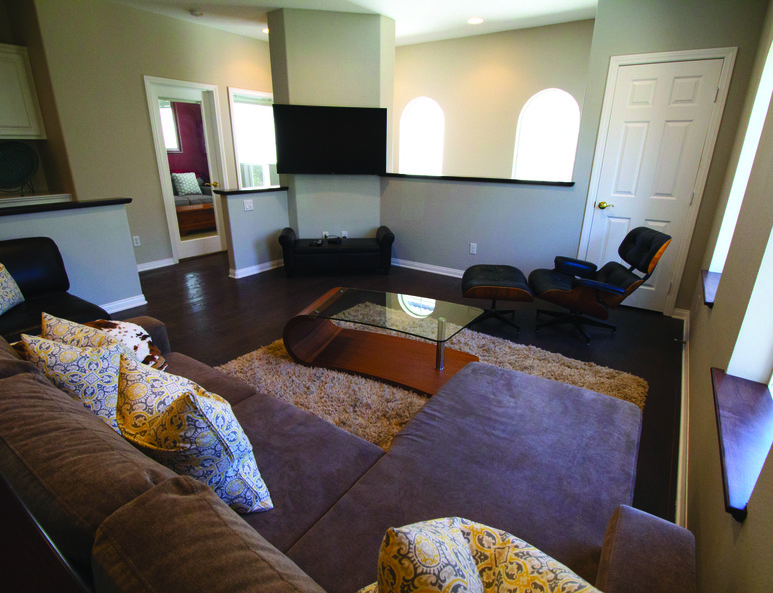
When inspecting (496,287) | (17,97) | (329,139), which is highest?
(17,97)

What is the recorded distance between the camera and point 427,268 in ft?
16.6

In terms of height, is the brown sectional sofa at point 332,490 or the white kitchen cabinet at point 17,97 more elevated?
the white kitchen cabinet at point 17,97

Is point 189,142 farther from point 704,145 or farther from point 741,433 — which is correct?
point 741,433

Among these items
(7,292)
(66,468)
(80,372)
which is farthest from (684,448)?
(7,292)

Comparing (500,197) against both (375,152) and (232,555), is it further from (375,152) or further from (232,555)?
(232,555)

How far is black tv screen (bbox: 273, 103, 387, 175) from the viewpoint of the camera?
456 cm

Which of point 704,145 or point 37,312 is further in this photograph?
point 704,145

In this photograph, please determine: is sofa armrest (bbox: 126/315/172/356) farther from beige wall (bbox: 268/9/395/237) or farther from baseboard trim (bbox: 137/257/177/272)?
baseboard trim (bbox: 137/257/177/272)

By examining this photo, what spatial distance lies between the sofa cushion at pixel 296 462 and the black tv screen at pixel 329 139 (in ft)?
12.2

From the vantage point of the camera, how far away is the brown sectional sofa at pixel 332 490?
0.63 metres

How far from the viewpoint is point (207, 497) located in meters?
0.70

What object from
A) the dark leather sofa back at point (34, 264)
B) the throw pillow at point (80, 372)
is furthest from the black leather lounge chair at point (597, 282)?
the dark leather sofa back at point (34, 264)

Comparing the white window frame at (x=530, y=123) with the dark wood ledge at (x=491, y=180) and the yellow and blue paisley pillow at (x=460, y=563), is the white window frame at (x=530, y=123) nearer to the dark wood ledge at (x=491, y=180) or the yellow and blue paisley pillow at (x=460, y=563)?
the dark wood ledge at (x=491, y=180)

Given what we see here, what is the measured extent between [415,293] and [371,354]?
1.54m
